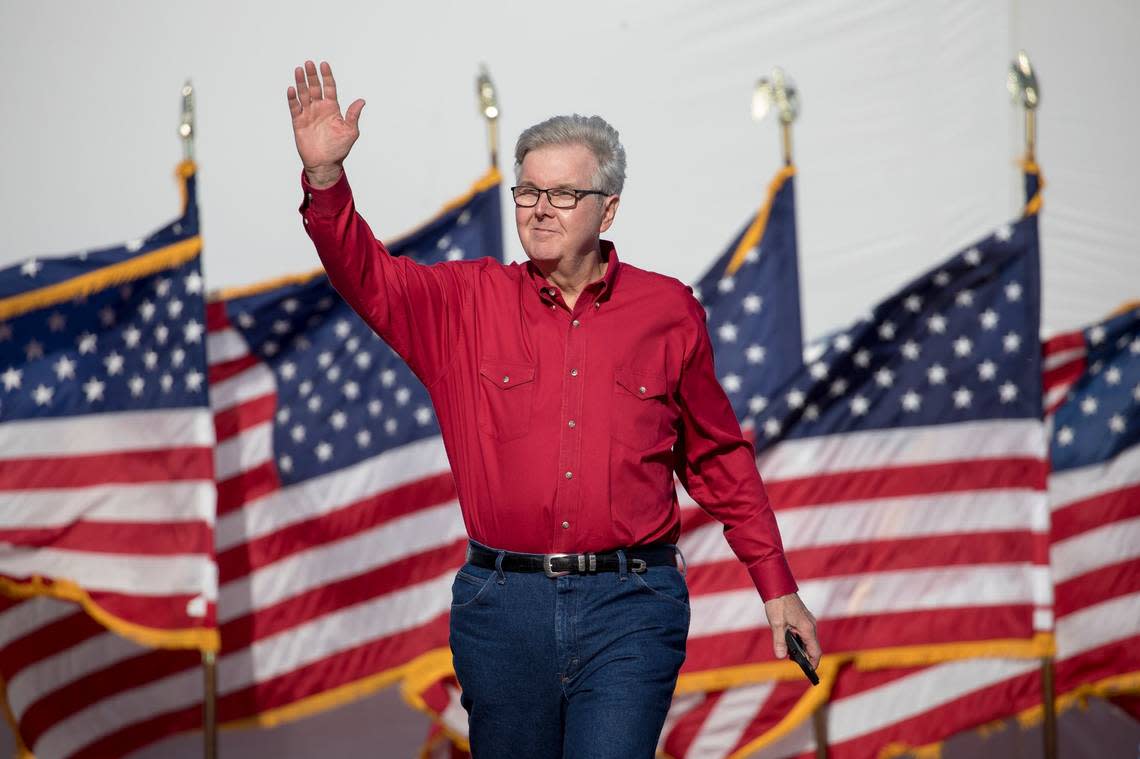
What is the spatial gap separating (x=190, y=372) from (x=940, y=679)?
2.46 m

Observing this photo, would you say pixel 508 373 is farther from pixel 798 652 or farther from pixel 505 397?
pixel 798 652

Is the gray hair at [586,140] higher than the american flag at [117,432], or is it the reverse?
the gray hair at [586,140]

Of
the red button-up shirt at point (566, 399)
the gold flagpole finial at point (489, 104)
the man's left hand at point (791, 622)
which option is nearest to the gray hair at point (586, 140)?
the red button-up shirt at point (566, 399)

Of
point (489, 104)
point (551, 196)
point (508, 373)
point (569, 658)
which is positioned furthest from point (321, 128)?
point (489, 104)

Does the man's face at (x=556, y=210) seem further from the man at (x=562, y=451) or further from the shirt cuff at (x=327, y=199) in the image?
the shirt cuff at (x=327, y=199)

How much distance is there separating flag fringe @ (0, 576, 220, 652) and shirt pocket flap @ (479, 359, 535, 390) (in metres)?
2.17

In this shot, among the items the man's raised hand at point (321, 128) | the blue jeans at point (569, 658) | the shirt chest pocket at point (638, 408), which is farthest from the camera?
the shirt chest pocket at point (638, 408)

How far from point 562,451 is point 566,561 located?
18 centimetres

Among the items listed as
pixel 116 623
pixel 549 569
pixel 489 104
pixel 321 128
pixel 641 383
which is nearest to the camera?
pixel 321 128

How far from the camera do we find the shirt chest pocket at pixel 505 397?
2.47 m

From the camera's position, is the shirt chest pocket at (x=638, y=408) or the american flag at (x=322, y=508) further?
the american flag at (x=322, y=508)

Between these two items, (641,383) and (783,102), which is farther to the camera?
(783,102)

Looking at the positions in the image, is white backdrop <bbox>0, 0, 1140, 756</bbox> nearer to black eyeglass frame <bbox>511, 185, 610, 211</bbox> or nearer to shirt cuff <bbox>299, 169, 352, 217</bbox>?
black eyeglass frame <bbox>511, 185, 610, 211</bbox>

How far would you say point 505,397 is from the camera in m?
2.48
